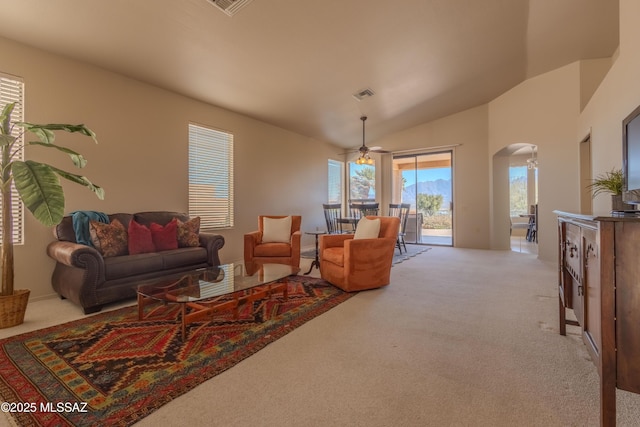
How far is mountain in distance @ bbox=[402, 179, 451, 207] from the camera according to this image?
739 cm

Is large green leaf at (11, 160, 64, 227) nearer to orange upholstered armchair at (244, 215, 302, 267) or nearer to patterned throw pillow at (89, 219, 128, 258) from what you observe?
patterned throw pillow at (89, 219, 128, 258)

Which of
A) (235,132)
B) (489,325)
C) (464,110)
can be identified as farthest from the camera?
(464,110)

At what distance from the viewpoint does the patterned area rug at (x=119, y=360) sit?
1.45 m

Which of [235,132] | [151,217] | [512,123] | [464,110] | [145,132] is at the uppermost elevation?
[464,110]

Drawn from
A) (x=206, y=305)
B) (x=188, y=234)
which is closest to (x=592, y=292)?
(x=206, y=305)

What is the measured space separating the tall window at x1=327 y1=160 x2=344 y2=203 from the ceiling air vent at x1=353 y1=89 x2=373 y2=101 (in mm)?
2788

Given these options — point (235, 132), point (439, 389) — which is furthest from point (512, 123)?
point (439, 389)

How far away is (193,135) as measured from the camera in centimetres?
469

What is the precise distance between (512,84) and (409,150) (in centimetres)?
254

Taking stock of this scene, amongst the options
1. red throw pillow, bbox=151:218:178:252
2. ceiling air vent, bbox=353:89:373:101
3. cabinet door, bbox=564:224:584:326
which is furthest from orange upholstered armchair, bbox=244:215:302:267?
cabinet door, bbox=564:224:584:326

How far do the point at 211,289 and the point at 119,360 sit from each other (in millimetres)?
753

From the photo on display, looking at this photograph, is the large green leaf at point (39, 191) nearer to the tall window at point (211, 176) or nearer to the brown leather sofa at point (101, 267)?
the brown leather sofa at point (101, 267)

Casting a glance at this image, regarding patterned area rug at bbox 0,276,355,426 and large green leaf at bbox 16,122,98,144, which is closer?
patterned area rug at bbox 0,276,355,426

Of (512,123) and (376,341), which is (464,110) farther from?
(376,341)
